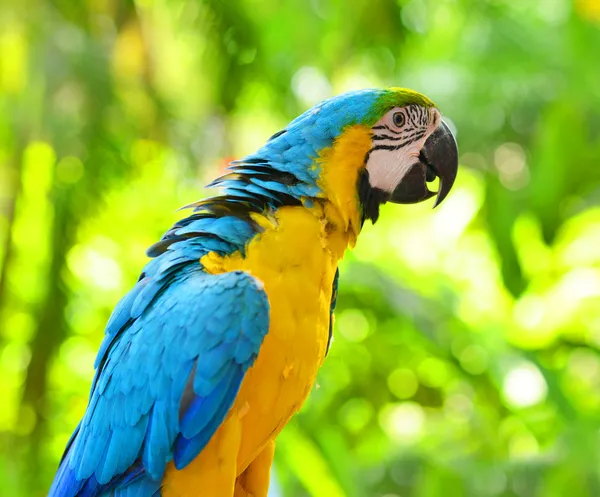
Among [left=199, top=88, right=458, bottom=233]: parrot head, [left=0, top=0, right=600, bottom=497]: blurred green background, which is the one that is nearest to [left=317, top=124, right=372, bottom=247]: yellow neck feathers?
[left=199, top=88, right=458, bottom=233]: parrot head

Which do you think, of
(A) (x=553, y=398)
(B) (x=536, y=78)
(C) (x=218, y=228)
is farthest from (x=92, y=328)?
(B) (x=536, y=78)

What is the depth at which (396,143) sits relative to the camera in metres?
0.90

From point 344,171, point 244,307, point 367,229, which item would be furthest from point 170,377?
point 367,229

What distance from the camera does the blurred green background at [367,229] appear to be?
1674 millimetres

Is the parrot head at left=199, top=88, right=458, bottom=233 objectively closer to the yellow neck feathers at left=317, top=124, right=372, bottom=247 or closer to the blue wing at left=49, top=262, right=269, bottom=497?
the yellow neck feathers at left=317, top=124, right=372, bottom=247

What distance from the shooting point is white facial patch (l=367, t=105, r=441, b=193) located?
896 mm

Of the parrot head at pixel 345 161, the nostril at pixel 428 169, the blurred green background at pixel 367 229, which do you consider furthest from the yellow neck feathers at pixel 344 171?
the blurred green background at pixel 367 229

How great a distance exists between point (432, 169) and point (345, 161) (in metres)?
0.15

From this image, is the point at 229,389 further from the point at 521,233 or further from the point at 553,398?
the point at 521,233

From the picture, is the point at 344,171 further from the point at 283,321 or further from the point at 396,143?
the point at 283,321

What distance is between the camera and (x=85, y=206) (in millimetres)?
1732

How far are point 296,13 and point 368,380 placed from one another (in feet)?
5.01

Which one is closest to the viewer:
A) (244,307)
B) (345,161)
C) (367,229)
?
(244,307)

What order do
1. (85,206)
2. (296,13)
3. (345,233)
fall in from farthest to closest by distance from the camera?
(85,206) < (296,13) < (345,233)
